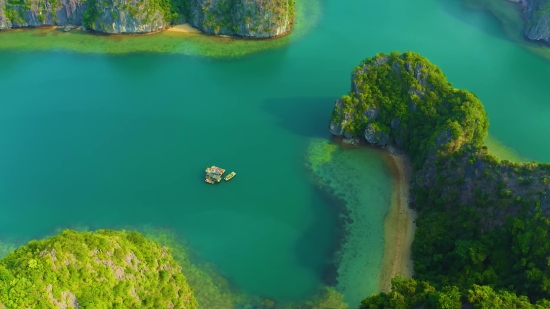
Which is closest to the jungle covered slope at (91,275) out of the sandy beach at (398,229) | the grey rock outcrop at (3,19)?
the sandy beach at (398,229)

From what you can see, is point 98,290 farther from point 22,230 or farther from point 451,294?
point 451,294

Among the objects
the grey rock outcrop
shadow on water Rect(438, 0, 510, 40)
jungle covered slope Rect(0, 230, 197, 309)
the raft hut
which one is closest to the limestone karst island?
jungle covered slope Rect(0, 230, 197, 309)

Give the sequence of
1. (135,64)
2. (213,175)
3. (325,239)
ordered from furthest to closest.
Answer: (135,64), (213,175), (325,239)

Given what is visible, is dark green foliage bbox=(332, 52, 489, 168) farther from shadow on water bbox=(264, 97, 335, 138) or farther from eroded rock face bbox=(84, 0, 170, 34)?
eroded rock face bbox=(84, 0, 170, 34)

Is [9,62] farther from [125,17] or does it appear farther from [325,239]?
[325,239]

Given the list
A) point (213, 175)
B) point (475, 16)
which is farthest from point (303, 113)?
point (475, 16)

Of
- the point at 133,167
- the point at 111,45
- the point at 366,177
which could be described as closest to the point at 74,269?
the point at 133,167

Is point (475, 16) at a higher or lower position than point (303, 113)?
higher
